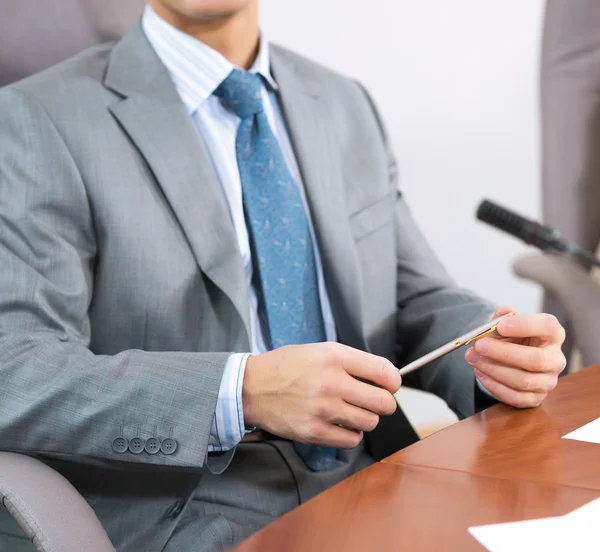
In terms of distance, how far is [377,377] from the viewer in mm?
654

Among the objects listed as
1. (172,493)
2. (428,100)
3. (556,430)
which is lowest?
(172,493)

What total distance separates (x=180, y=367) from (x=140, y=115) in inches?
14.4

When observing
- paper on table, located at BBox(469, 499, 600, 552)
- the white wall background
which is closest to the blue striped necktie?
paper on table, located at BBox(469, 499, 600, 552)

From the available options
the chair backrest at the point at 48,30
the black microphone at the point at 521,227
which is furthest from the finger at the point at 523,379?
the chair backrest at the point at 48,30

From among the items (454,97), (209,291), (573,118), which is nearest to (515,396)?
(209,291)

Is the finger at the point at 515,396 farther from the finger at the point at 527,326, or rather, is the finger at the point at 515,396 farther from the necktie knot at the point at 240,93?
the necktie knot at the point at 240,93

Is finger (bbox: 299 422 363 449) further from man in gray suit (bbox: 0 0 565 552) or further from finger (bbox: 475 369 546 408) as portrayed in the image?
finger (bbox: 475 369 546 408)

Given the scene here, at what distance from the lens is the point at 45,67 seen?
1.04m

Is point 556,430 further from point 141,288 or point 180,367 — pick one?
point 141,288

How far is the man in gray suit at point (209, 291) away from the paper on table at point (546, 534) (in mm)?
192

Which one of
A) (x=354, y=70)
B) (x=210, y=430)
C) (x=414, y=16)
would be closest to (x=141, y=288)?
(x=210, y=430)

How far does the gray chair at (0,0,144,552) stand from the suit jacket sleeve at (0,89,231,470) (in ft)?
0.18

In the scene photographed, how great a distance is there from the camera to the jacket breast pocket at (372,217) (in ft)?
3.55

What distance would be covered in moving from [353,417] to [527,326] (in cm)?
20
